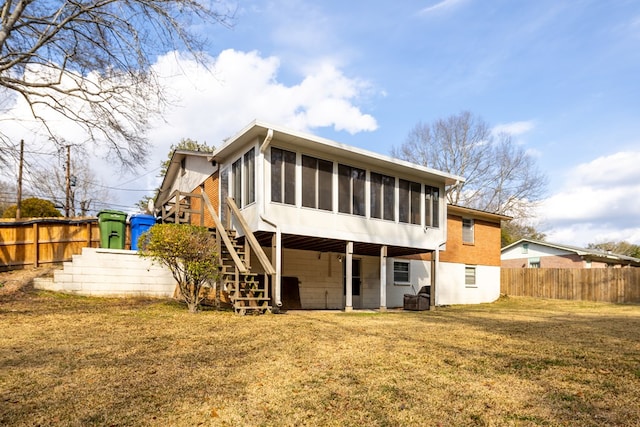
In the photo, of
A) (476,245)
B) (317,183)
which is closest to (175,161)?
(317,183)

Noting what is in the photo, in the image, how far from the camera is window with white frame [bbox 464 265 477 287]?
2088 cm

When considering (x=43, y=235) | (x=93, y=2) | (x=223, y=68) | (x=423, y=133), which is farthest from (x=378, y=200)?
(x=423, y=133)

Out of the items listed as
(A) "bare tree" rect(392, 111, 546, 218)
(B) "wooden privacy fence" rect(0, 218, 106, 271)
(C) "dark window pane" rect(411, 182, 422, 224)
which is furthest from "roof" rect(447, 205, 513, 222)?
(B) "wooden privacy fence" rect(0, 218, 106, 271)

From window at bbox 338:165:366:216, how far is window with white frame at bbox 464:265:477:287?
29.8ft

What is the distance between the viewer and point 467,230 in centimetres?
2100

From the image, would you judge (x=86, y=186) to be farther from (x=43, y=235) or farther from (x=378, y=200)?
(x=378, y=200)

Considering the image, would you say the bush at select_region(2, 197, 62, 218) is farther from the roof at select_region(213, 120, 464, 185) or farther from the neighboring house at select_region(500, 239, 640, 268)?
the neighboring house at select_region(500, 239, 640, 268)

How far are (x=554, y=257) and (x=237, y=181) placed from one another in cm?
2388

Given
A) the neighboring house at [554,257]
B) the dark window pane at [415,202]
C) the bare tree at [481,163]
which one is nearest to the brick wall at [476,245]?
the dark window pane at [415,202]

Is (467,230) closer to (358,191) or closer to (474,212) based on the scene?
(474,212)

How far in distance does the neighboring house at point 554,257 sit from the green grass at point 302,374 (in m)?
22.2

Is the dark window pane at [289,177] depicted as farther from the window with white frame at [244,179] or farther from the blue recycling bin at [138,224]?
the blue recycling bin at [138,224]

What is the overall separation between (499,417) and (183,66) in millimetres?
11398

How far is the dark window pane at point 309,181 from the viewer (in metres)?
12.6
